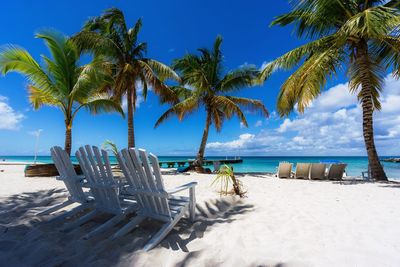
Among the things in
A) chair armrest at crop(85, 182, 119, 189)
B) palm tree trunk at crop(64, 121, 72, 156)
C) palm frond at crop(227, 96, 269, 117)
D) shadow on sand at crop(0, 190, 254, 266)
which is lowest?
shadow on sand at crop(0, 190, 254, 266)

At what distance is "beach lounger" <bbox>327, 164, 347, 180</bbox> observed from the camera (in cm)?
886

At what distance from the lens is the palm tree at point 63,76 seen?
8.27 m

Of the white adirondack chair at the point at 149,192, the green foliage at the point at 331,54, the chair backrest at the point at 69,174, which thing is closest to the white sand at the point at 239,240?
the white adirondack chair at the point at 149,192

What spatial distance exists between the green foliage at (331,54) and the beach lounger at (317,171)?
248 cm

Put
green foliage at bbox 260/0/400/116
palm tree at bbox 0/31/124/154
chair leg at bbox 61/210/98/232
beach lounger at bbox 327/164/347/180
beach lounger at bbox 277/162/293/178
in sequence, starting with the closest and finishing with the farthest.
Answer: chair leg at bbox 61/210/98/232 < green foliage at bbox 260/0/400/116 < palm tree at bbox 0/31/124/154 < beach lounger at bbox 327/164/347/180 < beach lounger at bbox 277/162/293/178

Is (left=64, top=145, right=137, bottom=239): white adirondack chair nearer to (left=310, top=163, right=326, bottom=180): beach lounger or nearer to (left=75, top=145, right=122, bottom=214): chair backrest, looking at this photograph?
(left=75, top=145, right=122, bottom=214): chair backrest

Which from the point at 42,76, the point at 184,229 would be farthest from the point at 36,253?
the point at 42,76

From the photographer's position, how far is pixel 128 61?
40.5 ft

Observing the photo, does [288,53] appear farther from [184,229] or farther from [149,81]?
[184,229]

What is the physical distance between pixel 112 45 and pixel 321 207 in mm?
11714

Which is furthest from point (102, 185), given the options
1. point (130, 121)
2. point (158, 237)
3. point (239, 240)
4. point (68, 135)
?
point (130, 121)

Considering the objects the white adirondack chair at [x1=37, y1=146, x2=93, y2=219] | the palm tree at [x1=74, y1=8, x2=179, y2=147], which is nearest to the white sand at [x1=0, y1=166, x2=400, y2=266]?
the white adirondack chair at [x1=37, y1=146, x2=93, y2=219]

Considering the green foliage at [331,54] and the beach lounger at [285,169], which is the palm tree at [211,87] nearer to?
the green foliage at [331,54]

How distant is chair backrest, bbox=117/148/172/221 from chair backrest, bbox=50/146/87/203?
1.18 metres
